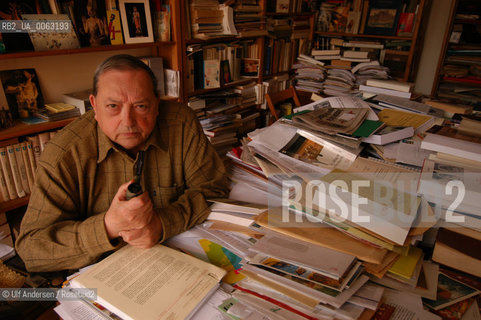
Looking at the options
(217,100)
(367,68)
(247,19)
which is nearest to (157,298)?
(217,100)

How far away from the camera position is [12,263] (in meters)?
1.38

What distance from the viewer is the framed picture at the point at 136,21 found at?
198 centimetres

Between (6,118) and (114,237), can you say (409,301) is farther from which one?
(6,118)

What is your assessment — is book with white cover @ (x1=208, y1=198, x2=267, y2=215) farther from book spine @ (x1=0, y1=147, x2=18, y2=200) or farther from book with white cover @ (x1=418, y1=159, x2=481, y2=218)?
Answer: book spine @ (x1=0, y1=147, x2=18, y2=200)

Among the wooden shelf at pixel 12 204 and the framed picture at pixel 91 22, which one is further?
the framed picture at pixel 91 22

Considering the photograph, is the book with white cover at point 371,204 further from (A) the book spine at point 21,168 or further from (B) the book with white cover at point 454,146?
(A) the book spine at point 21,168

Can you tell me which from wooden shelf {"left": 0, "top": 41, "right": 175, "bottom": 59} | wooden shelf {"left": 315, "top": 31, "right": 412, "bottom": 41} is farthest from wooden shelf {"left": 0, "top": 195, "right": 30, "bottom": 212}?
wooden shelf {"left": 315, "top": 31, "right": 412, "bottom": 41}

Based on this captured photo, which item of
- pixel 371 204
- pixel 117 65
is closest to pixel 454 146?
pixel 371 204

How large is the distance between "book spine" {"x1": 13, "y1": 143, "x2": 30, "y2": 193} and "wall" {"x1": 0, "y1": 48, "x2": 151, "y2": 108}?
0.27 metres

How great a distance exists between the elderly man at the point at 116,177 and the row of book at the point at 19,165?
0.73m

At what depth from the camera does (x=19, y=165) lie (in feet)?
5.49

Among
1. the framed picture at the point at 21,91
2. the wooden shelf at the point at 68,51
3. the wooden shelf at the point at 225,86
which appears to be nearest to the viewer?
the wooden shelf at the point at 68,51

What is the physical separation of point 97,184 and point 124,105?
0.30 meters

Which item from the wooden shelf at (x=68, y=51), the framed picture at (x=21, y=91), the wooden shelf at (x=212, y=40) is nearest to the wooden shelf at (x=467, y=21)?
the wooden shelf at (x=212, y=40)
